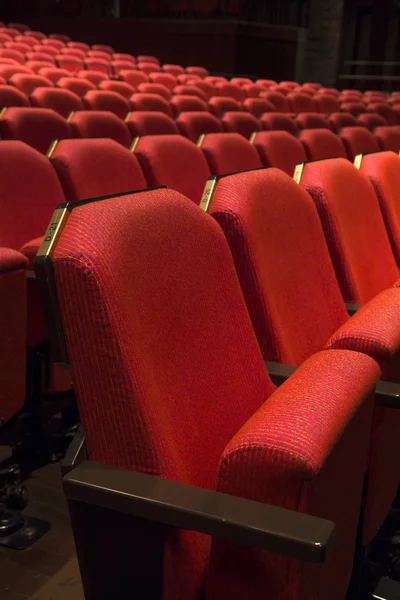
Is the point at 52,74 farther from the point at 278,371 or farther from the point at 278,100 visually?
the point at 278,371

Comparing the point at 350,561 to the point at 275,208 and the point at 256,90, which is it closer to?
the point at 275,208

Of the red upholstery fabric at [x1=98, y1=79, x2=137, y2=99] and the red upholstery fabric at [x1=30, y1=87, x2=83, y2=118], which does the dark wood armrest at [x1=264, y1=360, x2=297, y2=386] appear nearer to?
the red upholstery fabric at [x1=30, y1=87, x2=83, y2=118]

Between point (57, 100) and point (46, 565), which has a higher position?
point (57, 100)

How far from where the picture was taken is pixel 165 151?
72 cm

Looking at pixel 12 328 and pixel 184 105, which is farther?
pixel 184 105

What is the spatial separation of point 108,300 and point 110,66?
7.25ft

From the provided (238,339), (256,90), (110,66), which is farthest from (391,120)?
(238,339)

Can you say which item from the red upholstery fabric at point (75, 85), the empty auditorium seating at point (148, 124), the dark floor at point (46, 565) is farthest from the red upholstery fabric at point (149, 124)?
the dark floor at point (46, 565)

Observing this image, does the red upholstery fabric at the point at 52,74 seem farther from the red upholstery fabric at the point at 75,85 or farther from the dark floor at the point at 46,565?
the dark floor at the point at 46,565

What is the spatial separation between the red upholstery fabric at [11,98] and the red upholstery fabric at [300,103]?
42.3 inches

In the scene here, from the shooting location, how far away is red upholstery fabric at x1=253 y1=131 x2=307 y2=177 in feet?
2.93

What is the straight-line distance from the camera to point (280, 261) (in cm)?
37

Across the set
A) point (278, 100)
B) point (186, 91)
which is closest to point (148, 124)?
point (186, 91)

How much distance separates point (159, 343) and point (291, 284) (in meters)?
0.15
